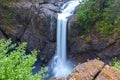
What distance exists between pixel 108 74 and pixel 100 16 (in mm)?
10304

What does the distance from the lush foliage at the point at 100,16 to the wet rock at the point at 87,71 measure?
910 cm

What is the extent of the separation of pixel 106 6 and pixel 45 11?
3510 millimetres

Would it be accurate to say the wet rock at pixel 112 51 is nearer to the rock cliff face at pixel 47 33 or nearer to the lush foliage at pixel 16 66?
the rock cliff face at pixel 47 33

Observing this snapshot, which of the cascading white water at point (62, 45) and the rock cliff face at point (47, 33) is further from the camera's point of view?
the cascading white water at point (62, 45)

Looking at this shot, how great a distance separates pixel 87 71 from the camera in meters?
6.23

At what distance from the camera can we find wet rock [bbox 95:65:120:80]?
597 cm

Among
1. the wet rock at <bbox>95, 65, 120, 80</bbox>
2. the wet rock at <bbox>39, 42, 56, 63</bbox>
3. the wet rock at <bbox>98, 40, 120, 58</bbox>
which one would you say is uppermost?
the wet rock at <bbox>95, 65, 120, 80</bbox>

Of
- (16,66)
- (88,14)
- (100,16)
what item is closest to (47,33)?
(88,14)

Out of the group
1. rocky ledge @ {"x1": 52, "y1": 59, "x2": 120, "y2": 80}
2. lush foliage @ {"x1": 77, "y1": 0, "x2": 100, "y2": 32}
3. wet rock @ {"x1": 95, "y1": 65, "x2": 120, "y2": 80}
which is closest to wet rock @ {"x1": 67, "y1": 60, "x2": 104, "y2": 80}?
rocky ledge @ {"x1": 52, "y1": 59, "x2": 120, "y2": 80}

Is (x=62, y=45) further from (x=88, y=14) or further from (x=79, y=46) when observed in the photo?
(x=88, y=14)

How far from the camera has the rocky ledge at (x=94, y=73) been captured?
602 cm

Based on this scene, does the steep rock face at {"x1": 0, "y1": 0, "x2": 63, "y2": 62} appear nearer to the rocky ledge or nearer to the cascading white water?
the cascading white water

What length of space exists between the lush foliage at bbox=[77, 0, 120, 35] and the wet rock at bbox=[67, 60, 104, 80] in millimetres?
9096

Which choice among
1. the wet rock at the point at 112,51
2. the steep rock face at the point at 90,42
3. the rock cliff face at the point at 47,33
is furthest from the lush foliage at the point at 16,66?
the rock cliff face at the point at 47,33
